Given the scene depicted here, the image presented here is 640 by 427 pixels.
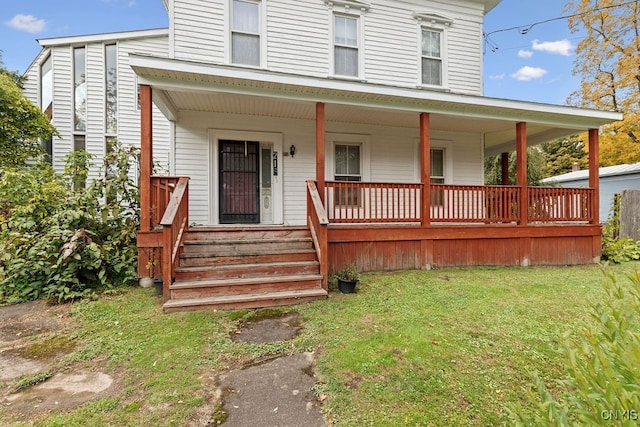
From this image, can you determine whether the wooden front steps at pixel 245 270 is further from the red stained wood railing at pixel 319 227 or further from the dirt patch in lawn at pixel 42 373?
the dirt patch in lawn at pixel 42 373

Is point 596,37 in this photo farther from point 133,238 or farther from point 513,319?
point 133,238

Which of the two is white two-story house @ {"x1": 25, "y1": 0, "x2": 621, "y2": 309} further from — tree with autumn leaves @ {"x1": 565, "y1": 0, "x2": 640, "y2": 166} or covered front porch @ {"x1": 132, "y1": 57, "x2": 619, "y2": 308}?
tree with autumn leaves @ {"x1": 565, "y1": 0, "x2": 640, "y2": 166}

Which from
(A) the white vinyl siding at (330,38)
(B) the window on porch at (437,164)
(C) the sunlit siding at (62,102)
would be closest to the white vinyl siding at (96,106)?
(C) the sunlit siding at (62,102)

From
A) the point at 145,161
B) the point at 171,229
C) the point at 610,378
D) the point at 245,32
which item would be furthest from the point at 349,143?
the point at 610,378

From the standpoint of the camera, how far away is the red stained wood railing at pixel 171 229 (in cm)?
420

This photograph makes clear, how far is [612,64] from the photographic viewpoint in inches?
493

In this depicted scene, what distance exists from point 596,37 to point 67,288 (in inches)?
752

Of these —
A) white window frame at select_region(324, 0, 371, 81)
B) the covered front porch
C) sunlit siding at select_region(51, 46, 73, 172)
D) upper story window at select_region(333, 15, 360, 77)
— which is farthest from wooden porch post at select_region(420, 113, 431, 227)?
sunlit siding at select_region(51, 46, 73, 172)

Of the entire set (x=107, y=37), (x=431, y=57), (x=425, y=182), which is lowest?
(x=425, y=182)

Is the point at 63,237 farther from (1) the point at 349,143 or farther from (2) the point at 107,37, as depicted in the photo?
(2) the point at 107,37

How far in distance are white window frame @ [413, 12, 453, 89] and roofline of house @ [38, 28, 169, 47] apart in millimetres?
7262

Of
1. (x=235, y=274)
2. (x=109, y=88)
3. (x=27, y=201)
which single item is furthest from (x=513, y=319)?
(x=109, y=88)

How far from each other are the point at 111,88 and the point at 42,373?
8.96 metres

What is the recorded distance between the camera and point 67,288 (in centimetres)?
450
